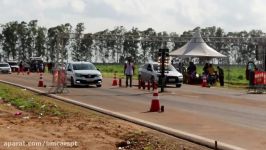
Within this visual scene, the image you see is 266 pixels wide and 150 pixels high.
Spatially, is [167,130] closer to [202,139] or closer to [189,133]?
[189,133]

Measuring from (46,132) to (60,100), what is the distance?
32.6ft

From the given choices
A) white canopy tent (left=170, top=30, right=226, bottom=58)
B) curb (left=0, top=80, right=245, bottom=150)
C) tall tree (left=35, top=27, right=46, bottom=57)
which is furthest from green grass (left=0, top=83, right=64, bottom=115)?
tall tree (left=35, top=27, right=46, bottom=57)

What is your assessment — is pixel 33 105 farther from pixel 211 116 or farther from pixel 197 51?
pixel 197 51

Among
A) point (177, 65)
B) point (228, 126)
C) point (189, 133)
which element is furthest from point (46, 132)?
point (177, 65)

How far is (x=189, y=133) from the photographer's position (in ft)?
42.7

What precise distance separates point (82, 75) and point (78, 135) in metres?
20.8

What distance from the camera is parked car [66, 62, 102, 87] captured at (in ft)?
108

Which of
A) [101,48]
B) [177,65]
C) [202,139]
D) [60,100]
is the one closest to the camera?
[202,139]

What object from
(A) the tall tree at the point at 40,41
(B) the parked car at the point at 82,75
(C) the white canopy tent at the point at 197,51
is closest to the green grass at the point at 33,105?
(B) the parked car at the point at 82,75

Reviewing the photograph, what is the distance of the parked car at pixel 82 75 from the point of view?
108ft

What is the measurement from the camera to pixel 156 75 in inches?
1374

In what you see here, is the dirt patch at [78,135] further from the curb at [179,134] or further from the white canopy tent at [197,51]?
the white canopy tent at [197,51]

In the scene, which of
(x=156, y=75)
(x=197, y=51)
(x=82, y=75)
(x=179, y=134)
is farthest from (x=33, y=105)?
(x=197, y=51)

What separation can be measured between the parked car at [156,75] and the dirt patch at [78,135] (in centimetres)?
1897
